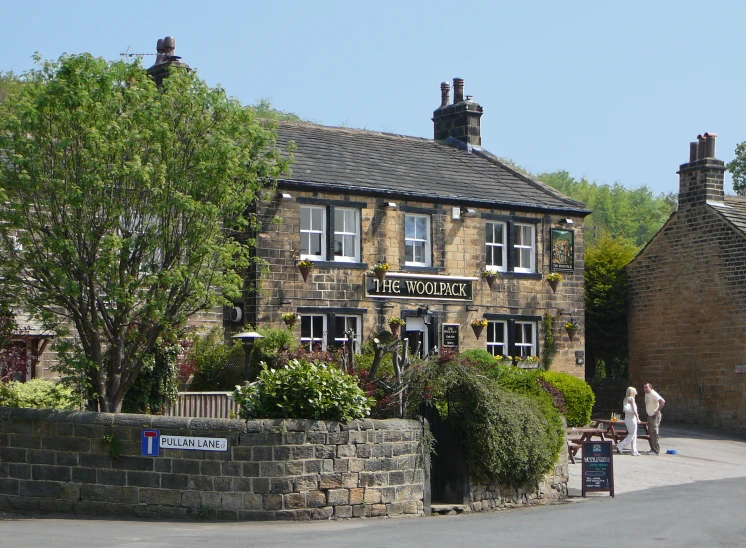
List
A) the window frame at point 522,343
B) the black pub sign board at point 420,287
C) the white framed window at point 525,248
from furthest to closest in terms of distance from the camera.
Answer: the white framed window at point 525,248 < the window frame at point 522,343 < the black pub sign board at point 420,287

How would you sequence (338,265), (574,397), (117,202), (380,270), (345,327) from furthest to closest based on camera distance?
(574,397), (380,270), (345,327), (338,265), (117,202)

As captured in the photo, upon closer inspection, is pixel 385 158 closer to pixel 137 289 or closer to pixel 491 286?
pixel 491 286

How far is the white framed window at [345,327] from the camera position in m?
27.2

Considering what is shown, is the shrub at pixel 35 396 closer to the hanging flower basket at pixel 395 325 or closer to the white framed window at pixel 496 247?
the hanging flower basket at pixel 395 325

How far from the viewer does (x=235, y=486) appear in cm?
1498

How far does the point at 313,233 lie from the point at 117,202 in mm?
10904

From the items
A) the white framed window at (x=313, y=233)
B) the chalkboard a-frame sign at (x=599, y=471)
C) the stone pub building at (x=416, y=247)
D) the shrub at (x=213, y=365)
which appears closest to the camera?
the chalkboard a-frame sign at (x=599, y=471)

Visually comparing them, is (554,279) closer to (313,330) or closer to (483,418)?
(313,330)

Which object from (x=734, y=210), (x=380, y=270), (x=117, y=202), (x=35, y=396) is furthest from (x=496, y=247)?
(x=117, y=202)

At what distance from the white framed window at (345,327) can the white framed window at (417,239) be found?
219cm

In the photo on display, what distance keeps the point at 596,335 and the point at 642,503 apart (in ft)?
59.7

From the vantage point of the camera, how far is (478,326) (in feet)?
95.6

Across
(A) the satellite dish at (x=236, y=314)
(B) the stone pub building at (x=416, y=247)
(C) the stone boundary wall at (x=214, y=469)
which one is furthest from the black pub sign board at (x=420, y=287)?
(C) the stone boundary wall at (x=214, y=469)

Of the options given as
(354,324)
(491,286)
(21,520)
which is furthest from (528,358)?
(21,520)
